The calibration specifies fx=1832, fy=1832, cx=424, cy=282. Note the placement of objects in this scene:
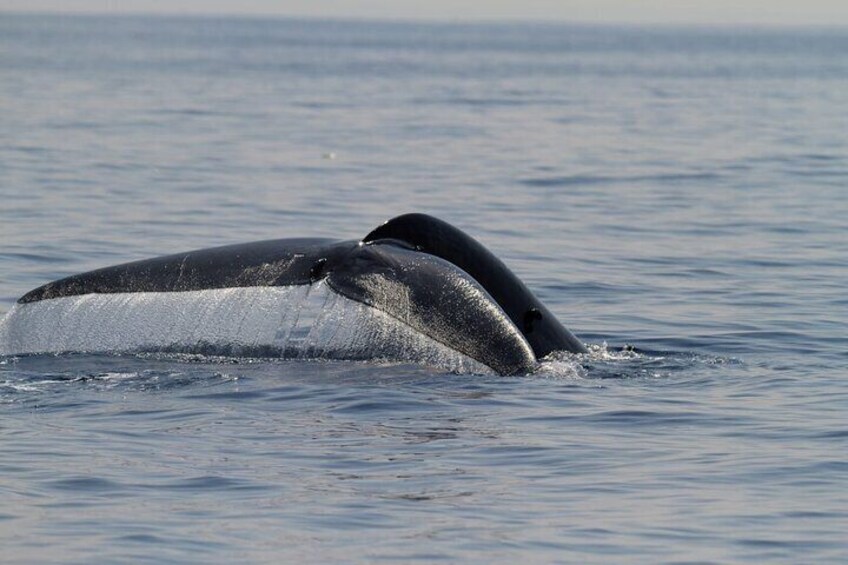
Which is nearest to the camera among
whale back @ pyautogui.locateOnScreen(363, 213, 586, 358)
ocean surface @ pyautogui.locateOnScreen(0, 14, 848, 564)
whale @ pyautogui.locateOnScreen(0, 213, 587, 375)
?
ocean surface @ pyautogui.locateOnScreen(0, 14, 848, 564)

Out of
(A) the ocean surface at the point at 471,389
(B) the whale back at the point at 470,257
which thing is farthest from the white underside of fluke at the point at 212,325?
(B) the whale back at the point at 470,257

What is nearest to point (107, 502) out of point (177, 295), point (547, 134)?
point (177, 295)

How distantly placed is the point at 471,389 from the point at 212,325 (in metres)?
1.36

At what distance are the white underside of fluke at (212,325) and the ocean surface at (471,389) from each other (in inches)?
10.1

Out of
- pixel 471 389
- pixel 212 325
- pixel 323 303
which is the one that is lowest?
pixel 471 389

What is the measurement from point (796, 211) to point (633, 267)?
20.9ft

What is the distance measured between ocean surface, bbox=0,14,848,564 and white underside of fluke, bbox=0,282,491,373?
0.84 feet

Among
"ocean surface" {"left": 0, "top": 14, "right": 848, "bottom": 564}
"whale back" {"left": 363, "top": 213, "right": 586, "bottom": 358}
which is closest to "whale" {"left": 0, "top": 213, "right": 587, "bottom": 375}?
"whale back" {"left": 363, "top": 213, "right": 586, "bottom": 358}

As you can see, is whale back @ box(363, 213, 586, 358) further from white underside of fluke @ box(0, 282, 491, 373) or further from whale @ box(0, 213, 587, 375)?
white underside of fluke @ box(0, 282, 491, 373)

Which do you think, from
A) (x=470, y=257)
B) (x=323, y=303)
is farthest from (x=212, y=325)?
(x=470, y=257)

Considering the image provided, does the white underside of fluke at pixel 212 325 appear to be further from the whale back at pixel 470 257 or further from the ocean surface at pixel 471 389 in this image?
the whale back at pixel 470 257

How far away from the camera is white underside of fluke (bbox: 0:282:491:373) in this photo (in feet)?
28.2

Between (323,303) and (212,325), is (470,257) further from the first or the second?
(212,325)

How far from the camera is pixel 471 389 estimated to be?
922cm
